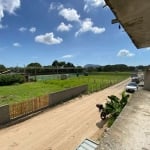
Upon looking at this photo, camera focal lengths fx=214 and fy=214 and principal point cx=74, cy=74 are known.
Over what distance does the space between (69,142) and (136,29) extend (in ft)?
28.9

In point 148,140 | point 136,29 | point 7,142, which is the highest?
point 136,29

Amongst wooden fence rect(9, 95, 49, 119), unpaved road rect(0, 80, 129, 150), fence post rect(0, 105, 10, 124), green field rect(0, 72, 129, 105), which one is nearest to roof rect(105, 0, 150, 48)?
unpaved road rect(0, 80, 129, 150)

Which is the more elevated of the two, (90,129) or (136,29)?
(136,29)

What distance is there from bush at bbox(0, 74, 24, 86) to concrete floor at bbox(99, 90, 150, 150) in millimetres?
35224

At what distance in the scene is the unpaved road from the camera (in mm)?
11456

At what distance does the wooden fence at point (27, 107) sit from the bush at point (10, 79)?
17929 mm

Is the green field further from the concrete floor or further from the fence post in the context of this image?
the concrete floor

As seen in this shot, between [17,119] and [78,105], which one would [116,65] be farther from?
[17,119]

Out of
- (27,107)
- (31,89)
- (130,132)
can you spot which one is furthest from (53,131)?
(31,89)

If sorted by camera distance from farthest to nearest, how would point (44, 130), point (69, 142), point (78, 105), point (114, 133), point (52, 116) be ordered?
point (78, 105) < point (52, 116) < point (44, 130) < point (69, 142) < point (114, 133)

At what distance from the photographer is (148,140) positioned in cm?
193

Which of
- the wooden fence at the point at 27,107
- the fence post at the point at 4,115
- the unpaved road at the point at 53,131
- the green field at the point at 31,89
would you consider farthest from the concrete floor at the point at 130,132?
the green field at the point at 31,89

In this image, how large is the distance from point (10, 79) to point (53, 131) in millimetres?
25452

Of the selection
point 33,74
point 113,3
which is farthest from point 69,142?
point 33,74
